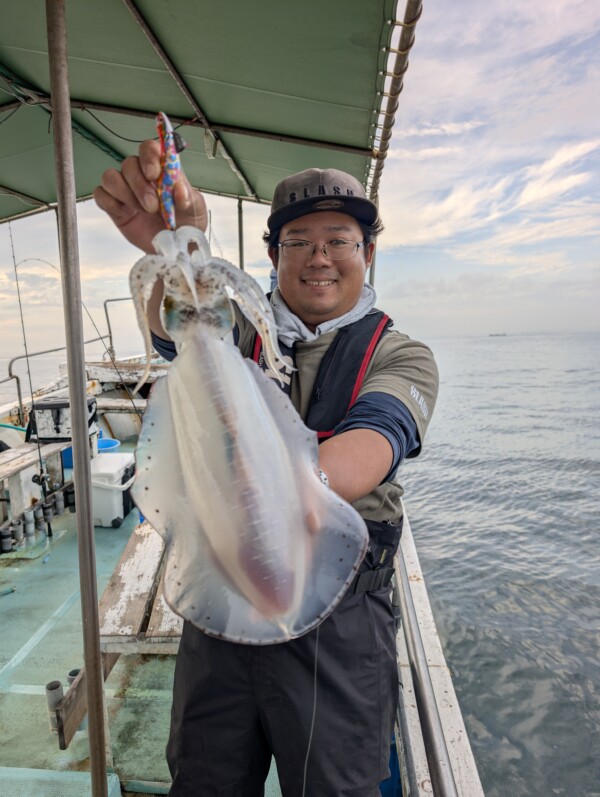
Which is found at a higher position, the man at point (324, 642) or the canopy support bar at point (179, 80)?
the canopy support bar at point (179, 80)

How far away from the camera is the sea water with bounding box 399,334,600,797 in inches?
218

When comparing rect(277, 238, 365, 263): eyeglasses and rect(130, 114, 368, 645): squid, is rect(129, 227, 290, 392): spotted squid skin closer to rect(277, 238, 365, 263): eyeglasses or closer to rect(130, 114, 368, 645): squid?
rect(130, 114, 368, 645): squid

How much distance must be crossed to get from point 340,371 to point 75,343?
1053mm

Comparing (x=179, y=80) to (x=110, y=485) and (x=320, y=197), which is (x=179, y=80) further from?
(x=110, y=485)

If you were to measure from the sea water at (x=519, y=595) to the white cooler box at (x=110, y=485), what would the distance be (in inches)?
198

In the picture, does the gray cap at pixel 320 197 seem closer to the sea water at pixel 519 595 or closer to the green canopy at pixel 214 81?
the green canopy at pixel 214 81

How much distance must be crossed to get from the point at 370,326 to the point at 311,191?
685 mm

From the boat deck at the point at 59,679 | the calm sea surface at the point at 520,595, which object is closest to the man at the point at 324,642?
the boat deck at the point at 59,679

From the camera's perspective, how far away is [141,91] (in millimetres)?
5051

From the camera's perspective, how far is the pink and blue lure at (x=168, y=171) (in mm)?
1367

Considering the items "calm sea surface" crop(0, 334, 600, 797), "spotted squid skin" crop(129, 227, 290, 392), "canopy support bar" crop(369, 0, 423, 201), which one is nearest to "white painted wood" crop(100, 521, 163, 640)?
"spotted squid skin" crop(129, 227, 290, 392)

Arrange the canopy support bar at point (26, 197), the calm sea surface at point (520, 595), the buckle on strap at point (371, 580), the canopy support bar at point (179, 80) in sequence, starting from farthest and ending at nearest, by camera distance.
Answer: the canopy support bar at point (26, 197) → the calm sea surface at point (520, 595) → the canopy support bar at point (179, 80) → the buckle on strap at point (371, 580)

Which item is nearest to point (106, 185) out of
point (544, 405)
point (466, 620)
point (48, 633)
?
point (48, 633)

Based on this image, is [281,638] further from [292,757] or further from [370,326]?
[370,326]
